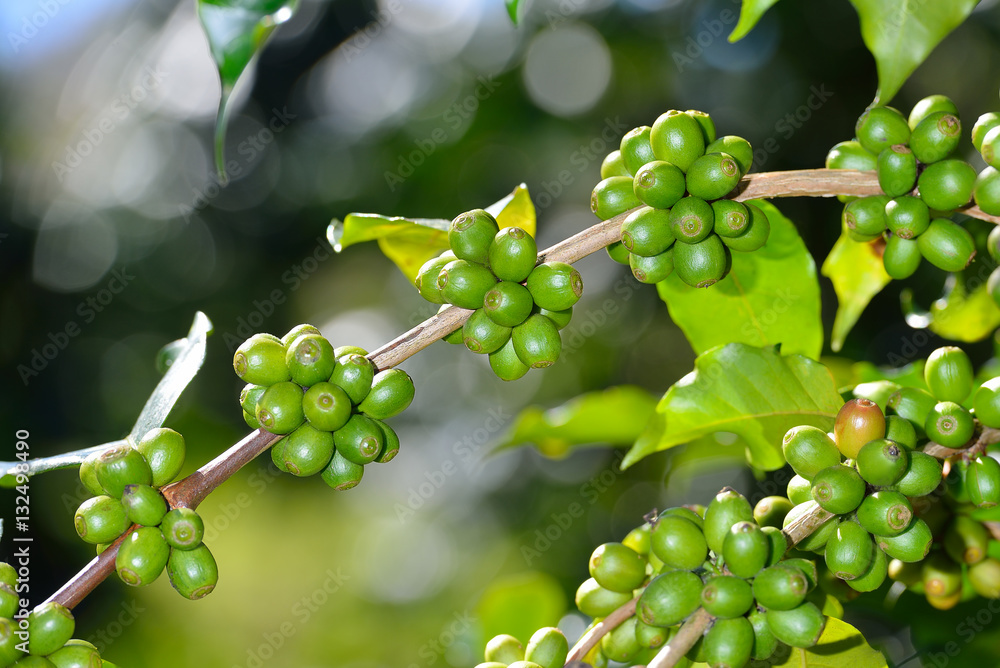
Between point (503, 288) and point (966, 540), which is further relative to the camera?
point (966, 540)

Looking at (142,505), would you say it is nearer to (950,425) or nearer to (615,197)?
(615,197)

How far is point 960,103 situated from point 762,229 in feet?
9.77

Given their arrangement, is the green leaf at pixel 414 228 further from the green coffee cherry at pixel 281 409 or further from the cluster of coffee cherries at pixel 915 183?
the cluster of coffee cherries at pixel 915 183

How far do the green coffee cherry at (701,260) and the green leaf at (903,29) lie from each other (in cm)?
35

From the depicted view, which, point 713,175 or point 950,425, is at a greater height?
point 713,175

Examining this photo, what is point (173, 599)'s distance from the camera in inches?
212

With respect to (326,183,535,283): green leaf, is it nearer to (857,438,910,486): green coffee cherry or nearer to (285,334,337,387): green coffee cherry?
(285,334,337,387): green coffee cherry

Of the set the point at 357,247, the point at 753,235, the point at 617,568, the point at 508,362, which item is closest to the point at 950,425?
the point at 753,235

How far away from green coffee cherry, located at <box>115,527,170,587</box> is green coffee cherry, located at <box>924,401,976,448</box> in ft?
2.96

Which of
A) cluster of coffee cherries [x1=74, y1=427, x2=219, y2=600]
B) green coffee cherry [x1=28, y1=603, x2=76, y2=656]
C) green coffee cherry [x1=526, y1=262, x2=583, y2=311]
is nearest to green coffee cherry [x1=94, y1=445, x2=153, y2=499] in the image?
cluster of coffee cherries [x1=74, y1=427, x2=219, y2=600]

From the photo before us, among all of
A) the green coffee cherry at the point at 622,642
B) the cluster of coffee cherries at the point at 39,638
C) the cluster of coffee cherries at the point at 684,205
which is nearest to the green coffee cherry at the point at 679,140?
the cluster of coffee cherries at the point at 684,205

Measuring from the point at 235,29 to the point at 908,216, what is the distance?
0.91 meters

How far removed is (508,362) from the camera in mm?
943

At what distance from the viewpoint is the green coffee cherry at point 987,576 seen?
1.20m
